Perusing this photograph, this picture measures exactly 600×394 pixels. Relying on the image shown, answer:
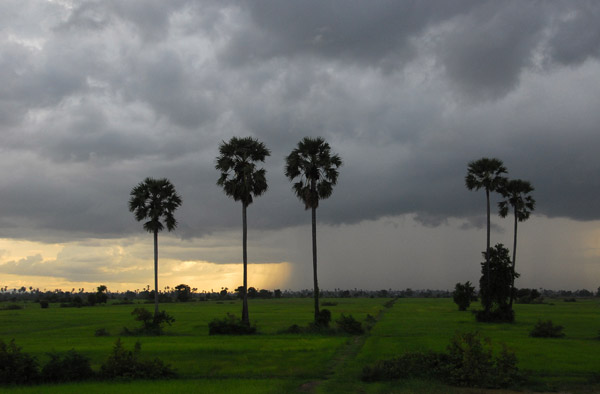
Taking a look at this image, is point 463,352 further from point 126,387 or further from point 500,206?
point 500,206

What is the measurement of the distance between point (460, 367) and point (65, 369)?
19014 mm

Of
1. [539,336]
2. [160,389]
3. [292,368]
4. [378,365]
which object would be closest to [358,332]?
[539,336]

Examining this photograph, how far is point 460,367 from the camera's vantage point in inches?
893

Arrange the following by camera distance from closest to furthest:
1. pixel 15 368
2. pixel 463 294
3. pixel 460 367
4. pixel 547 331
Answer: pixel 460 367
pixel 15 368
pixel 547 331
pixel 463 294

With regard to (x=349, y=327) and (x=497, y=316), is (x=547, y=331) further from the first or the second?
(x=497, y=316)

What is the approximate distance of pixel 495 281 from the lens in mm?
66562

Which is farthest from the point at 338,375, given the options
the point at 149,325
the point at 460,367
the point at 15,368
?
the point at 149,325

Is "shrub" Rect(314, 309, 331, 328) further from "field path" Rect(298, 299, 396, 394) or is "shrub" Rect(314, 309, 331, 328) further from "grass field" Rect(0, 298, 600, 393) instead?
"field path" Rect(298, 299, 396, 394)

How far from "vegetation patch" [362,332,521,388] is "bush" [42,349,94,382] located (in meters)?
14.0

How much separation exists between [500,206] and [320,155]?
37.6m

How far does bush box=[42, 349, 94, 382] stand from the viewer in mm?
24781

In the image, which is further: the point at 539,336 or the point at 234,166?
the point at 234,166

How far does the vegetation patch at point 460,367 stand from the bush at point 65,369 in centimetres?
1400

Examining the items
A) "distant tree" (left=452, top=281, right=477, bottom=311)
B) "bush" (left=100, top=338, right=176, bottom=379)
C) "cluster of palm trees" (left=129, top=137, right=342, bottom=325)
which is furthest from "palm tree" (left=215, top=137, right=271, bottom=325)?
"distant tree" (left=452, top=281, right=477, bottom=311)
